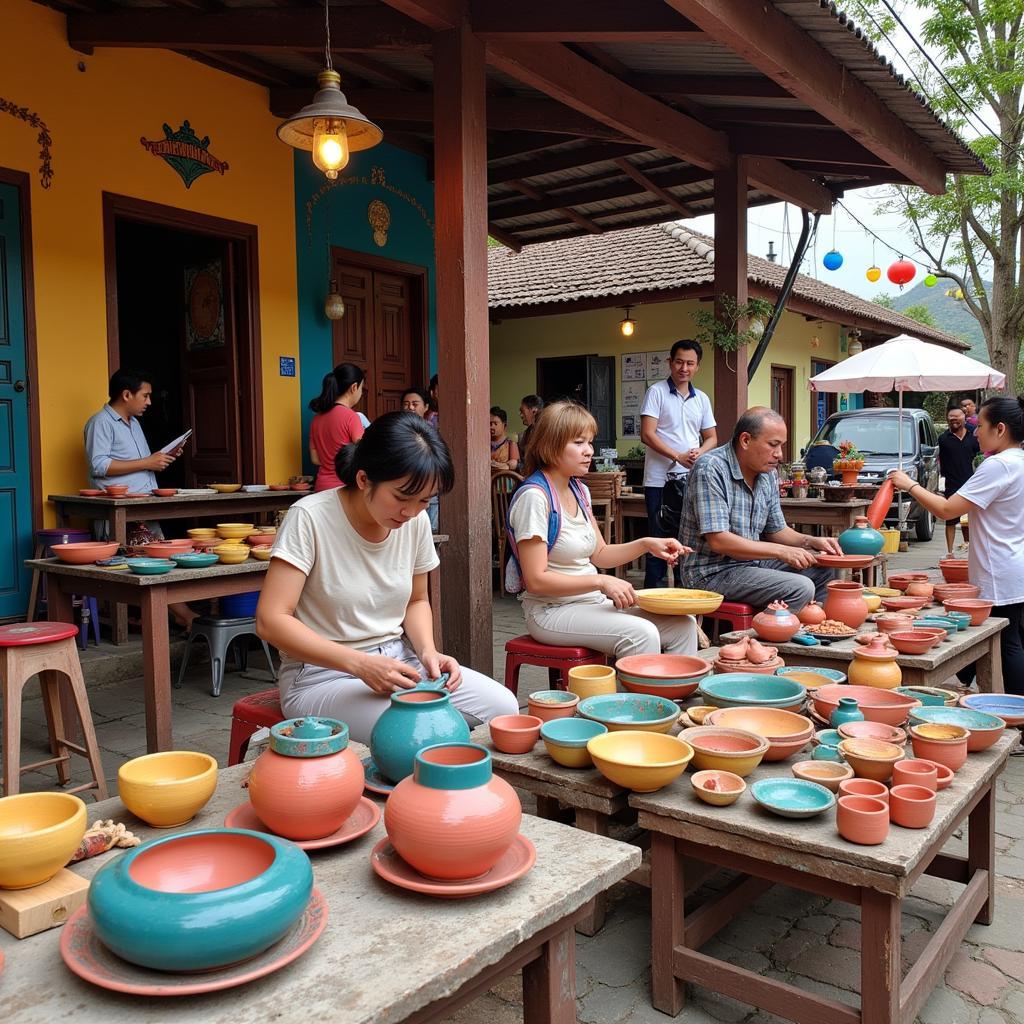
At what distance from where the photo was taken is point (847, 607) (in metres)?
3.63

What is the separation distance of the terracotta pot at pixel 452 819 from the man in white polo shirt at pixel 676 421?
502 cm

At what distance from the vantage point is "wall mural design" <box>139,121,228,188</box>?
21.1 feet

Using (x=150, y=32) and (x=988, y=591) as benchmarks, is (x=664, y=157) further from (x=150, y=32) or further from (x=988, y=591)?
(x=988, y=591)

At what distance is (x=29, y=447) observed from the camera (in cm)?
568

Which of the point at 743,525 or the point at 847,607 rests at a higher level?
the point at 743,525

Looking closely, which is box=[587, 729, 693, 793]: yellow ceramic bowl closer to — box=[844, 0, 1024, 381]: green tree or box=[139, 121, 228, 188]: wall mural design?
box=[139, 121, 228, 188]: wall mural design

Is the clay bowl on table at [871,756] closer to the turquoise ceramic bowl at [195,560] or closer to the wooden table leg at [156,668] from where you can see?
the wooden table leg at [156,668]

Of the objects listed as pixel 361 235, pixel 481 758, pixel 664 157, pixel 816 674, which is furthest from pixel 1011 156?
pixel 481 758

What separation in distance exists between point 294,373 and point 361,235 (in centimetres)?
153

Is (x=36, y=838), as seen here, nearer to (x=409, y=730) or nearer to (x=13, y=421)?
(x=409, y=730)

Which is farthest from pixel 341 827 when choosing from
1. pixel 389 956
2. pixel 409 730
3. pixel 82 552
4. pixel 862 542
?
pixel 862 542

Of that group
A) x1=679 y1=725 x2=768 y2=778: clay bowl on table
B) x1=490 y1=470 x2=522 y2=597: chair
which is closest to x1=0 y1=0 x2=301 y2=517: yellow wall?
x1=490 y1=470 x2=522 y2=597: chair

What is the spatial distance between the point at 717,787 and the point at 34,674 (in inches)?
107

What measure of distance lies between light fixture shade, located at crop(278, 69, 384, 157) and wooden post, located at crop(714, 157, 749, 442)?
3.69 m
